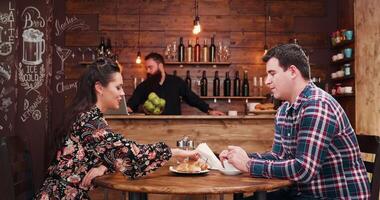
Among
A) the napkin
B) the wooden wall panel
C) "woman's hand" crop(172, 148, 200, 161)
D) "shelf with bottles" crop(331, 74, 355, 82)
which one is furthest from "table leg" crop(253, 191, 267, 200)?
"shelf with bottles" crop(331, 74, 355, 82)

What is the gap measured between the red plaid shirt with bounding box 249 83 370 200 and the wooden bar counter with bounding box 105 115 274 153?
2237 mm

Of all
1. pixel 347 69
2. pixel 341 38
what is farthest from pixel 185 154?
pixel 341 38

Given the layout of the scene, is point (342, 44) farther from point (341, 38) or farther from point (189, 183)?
point (189, 183)

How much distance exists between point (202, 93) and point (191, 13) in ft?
4.13

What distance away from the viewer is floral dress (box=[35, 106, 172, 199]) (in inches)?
79.3

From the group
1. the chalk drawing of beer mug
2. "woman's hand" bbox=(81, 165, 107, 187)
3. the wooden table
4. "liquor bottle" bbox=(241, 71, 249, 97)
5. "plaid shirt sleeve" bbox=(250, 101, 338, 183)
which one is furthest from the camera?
"liquor bottle" bbox=(241, 71, 249, 97)

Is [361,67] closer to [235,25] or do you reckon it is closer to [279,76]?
[235,25]

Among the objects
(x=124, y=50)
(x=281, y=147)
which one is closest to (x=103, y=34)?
(x=124, y=50)

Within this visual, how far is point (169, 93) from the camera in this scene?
5.85 metres

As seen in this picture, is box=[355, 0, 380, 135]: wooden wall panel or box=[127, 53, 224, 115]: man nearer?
box=[355, 0, 380, 135]: wooden wall panel

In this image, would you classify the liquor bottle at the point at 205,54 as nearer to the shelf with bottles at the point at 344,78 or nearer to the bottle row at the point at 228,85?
the bottle row at the point at 228,85

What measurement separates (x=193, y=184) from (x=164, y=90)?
4.09 metres

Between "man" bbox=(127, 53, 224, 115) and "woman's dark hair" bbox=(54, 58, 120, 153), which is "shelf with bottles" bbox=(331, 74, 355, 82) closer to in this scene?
"man" bbox=(127, 53, 224, 115)

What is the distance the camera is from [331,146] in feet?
6.35
